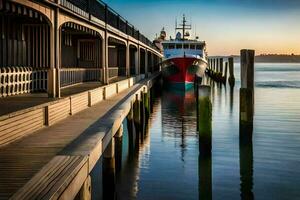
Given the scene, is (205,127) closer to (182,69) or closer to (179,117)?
(179,117)

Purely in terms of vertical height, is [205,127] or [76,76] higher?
[76,76]

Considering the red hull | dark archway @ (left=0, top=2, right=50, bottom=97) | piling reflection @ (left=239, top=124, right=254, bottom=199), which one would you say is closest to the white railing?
dark archway @ (left=0, top=2, right=50, bottom=97)

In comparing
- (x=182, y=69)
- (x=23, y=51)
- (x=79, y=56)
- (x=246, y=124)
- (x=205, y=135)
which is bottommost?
(x=205, y=135)

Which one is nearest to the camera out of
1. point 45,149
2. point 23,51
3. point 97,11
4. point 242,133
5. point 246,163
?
point 45,149

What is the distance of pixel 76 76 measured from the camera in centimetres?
2172

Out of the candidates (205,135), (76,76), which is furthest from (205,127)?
(76,76)

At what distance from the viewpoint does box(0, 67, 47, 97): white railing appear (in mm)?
13422

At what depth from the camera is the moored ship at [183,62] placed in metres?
47.1

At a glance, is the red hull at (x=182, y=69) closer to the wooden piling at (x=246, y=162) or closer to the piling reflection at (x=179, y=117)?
the piling reflection at (x=179, y=117)

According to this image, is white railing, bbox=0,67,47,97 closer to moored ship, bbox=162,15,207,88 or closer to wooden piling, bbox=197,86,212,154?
wooden piling, bbox=197,86,212,154

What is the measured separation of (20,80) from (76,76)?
6.79m

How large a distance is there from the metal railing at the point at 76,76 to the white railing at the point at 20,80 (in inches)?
56.2

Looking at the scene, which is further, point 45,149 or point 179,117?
point 179,117

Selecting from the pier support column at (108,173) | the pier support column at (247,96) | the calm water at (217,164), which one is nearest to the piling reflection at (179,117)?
the calm water at (217,164)
